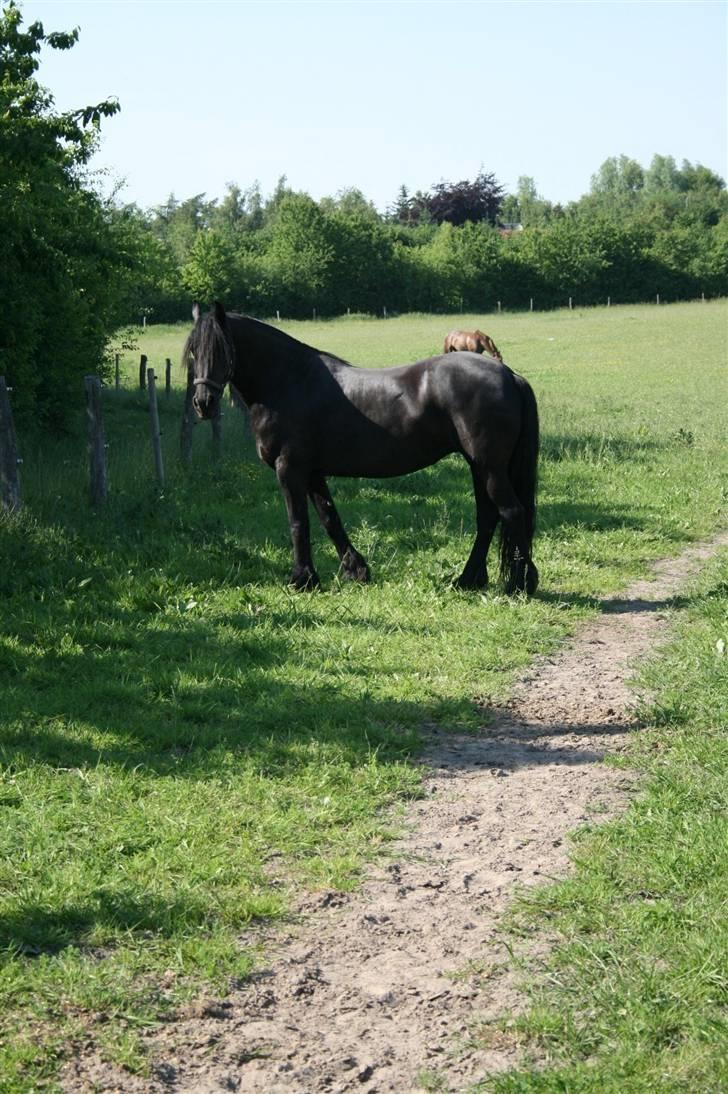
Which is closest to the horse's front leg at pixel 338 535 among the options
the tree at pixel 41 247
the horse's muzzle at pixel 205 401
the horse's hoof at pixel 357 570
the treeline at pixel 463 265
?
the horse's hoof at pixel 357 570

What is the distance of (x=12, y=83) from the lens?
16500mm

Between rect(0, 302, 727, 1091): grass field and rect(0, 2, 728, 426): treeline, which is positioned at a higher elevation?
rect(0, 2, 728, 426): treeline

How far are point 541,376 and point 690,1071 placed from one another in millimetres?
31016

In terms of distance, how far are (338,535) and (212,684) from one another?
2945 millimetres

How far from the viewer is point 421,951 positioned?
165 inches

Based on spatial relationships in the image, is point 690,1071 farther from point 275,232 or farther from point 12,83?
point 275,232

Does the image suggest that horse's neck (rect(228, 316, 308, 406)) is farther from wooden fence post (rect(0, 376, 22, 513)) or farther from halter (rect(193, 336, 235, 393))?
wooden fence post (rect(0, 376, 22, 513))

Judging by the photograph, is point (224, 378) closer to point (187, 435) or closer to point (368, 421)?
point (368, 421)

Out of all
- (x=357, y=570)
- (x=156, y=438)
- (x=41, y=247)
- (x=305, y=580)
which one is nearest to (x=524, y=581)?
(x=357, y=570)

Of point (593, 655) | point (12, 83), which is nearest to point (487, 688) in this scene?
point (593, 655)

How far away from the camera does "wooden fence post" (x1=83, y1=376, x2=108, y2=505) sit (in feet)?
38.5

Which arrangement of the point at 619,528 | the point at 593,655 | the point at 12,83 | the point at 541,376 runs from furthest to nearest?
the point at 541,376
the point at 12,83
the point at 619,528
the point at 593,655

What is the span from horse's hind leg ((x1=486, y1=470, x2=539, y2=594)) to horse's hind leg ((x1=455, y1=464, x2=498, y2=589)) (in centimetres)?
28

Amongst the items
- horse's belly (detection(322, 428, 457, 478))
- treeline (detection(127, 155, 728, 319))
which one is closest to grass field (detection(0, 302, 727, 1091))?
horse's belly (detection(322, 428, 457, 478))
